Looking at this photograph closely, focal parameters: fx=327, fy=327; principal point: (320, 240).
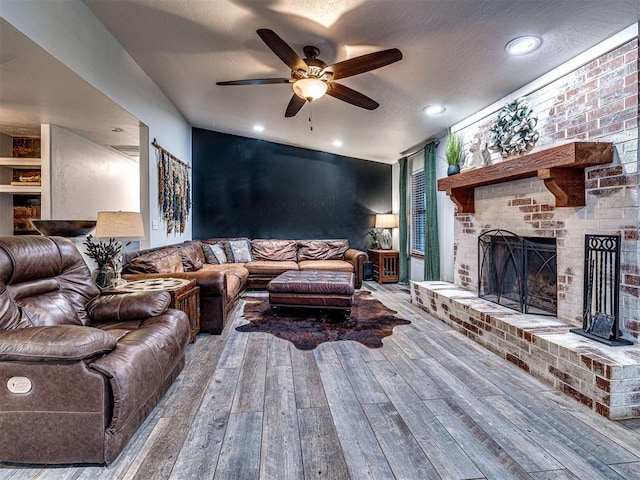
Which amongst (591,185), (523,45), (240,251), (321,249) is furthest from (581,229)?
(240,251)

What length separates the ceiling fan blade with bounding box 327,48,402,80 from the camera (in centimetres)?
229

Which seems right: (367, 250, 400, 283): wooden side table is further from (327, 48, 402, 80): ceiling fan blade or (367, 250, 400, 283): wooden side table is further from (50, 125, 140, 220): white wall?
(50, 125, 140, 220): white wall

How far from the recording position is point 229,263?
5.59 meters

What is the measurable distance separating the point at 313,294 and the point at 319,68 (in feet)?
7.88

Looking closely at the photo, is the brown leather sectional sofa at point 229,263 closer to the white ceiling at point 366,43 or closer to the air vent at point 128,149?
the air vent at point 128,149

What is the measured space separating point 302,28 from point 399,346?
9.15 ft

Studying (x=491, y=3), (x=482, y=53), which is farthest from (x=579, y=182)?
(x=491, y=3)

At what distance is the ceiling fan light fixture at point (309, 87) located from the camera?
2.64 metres

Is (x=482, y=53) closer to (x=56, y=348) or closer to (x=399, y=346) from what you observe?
(x=399, y=346)

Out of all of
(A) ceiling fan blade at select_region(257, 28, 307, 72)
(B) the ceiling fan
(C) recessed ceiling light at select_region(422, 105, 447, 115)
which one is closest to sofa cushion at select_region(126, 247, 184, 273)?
(B) the ceiling fan

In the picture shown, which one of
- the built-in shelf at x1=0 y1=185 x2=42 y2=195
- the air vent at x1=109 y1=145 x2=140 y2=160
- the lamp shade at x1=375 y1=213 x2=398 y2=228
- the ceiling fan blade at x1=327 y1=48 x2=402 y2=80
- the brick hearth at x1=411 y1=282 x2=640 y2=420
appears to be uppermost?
the air vent at x1=109 y1=145 x2=140 y2=160

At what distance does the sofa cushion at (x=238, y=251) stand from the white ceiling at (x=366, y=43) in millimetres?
2470

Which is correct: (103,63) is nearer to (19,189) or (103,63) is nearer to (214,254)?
(19,189)

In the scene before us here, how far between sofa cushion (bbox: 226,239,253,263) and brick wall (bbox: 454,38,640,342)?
4.04 m
